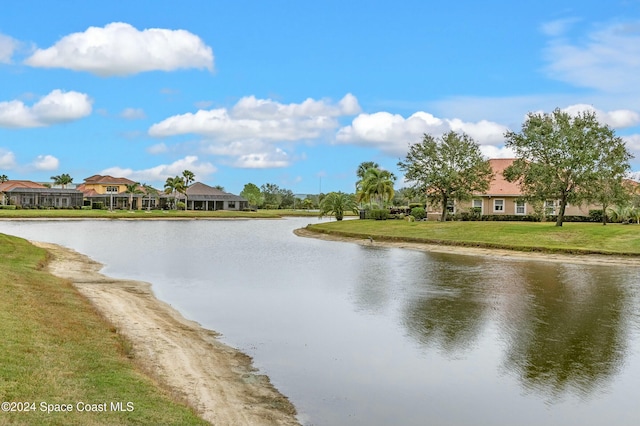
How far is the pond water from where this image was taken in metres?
12.5

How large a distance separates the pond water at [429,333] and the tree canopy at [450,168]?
28.4m

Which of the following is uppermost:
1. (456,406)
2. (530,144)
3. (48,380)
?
(530,144)

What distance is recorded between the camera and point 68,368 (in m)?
Answer: 11.6

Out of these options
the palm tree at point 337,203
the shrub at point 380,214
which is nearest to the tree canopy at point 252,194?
the palm tree at point 337,203

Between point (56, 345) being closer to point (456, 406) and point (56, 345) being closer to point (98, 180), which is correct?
point (456, 406)

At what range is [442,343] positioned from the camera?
1730cm

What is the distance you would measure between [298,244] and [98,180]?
11180 centimetres

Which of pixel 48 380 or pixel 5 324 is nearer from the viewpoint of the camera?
pixel 48 380

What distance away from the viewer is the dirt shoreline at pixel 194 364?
37.8ft

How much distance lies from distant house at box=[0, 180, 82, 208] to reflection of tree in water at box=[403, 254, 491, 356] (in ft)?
381

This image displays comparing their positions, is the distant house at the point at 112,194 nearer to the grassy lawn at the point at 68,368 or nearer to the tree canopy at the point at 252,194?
the tree canopy at the point at 252,194

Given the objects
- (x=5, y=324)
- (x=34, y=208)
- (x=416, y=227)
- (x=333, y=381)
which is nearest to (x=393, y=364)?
(x=333, y=381)

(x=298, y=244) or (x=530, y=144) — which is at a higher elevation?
(x=530, y=144)

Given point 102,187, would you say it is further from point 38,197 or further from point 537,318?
point 537,318
